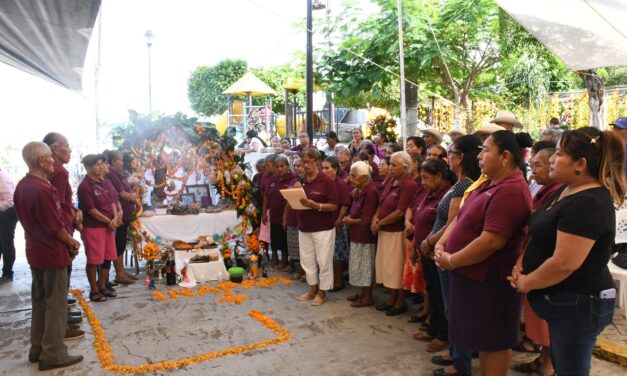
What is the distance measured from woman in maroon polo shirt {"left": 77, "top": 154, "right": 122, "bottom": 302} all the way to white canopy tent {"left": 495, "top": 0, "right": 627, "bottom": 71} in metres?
4.98

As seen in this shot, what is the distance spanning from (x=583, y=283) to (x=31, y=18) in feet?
16.1

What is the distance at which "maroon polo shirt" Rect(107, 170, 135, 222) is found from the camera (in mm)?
6695

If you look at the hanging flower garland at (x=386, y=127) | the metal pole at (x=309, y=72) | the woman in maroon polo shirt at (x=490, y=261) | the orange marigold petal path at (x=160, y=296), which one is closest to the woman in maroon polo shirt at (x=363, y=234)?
the orange marigold petal path at (x=160, y=296)

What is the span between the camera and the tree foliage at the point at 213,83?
33.9 m

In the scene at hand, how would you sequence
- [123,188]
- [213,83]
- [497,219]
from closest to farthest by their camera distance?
[497,219] < [123,188] < [213,83]

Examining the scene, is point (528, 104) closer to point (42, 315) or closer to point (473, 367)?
point (473, 367)

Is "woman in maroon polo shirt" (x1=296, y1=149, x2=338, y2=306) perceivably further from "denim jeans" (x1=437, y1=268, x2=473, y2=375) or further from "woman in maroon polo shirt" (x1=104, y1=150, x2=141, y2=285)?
"woman in maroon polo shirt" (x1=104, y1=150, x2=141, y2=285)

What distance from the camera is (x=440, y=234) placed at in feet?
12.9

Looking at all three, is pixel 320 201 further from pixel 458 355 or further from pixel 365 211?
pixel 458 355

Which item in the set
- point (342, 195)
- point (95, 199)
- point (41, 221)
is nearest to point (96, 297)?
point (95, 199)

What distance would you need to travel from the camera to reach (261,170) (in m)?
8.25

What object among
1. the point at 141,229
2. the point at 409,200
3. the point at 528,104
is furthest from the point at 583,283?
the point at 528,104

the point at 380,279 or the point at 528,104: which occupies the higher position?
the point at 528,104

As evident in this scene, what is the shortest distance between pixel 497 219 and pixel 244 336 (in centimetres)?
297
